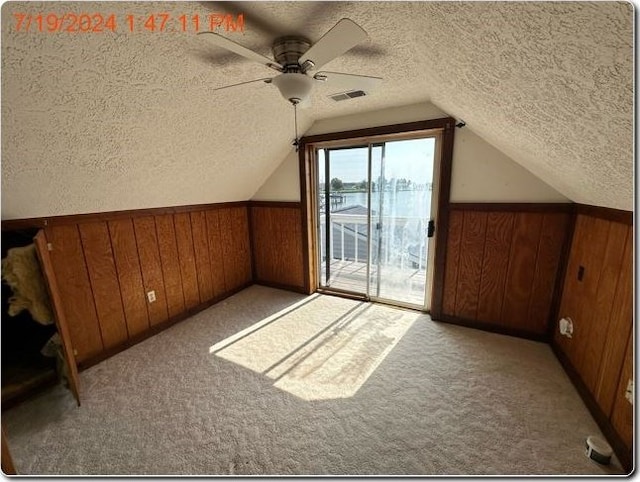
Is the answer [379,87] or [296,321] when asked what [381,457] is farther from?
[379,87]

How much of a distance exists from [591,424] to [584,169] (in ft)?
4.56

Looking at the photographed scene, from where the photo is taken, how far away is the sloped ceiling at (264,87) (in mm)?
809

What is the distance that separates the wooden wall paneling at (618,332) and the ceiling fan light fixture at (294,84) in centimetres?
179

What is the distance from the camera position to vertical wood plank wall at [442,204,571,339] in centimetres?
214

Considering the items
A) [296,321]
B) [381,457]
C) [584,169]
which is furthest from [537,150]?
[296,321]

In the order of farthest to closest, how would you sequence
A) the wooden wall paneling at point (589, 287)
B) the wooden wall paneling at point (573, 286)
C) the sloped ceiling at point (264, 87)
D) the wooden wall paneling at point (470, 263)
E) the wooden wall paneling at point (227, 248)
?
1. the wooden wall paneling at point (227, 248)
2. the wooden wall paneling at point (470, 263)
3. the wooden wall paneling at point (573, 286)
4. the wooden wall paneling at point (589, 287)
5. the sloped ceiling at point (264, 87)

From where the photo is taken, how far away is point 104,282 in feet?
7.03

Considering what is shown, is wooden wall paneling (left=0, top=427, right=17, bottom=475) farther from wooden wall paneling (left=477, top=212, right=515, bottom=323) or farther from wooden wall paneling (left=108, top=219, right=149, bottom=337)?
wooden wall paneling (left=477, top=212, right=515, bottom=323)

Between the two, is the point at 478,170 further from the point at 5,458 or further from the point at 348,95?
the point at 5,458

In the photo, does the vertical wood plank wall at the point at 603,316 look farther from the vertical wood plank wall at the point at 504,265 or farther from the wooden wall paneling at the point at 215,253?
the wooden wall paneling at the point at 215,253

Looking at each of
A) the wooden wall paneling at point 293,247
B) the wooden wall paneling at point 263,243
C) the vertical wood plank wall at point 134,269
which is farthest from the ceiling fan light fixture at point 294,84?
the wooden wall paneling at point 263,243

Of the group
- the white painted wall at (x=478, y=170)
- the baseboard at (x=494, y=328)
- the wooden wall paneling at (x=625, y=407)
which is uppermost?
the white painted wall at (x=478, y=170)

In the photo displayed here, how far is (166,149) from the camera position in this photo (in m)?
1.94

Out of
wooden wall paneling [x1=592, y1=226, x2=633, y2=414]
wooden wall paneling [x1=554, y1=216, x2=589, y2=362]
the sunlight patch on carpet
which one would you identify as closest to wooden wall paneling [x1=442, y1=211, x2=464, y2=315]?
the sunlight patch on carpet
